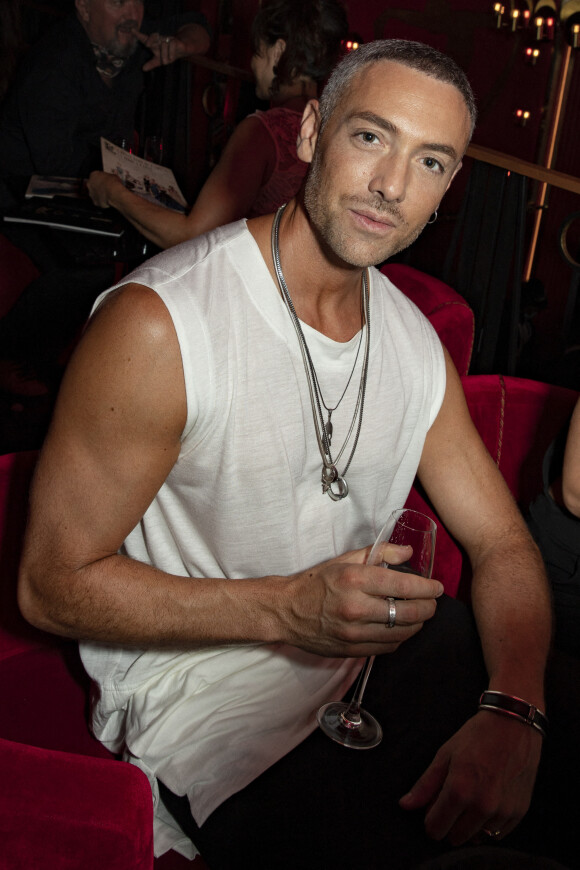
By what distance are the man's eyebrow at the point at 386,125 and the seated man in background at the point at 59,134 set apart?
2.22 meters

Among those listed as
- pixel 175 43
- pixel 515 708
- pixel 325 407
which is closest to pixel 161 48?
pixel 175 43

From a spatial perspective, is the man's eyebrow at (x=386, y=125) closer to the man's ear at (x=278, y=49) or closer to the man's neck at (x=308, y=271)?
the man's neck at (x=308, y=271)

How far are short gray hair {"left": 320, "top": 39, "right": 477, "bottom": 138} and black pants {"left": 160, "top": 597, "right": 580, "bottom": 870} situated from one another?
106 centimetres

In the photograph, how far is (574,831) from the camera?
1009 mm

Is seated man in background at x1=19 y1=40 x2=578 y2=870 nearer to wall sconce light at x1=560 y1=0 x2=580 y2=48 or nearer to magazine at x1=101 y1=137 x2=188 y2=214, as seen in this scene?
magazine at x1=101 y1=137 x2=188 y2=214

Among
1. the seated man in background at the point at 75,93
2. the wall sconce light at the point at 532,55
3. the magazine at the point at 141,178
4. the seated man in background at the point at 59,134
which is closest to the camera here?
the magazine at the point at 141,178

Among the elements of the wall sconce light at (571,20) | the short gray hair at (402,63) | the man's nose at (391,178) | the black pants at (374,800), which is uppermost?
the wall sconce light at (571,20)

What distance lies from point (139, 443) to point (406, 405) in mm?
612

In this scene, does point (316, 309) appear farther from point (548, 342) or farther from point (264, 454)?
point (548, 342)

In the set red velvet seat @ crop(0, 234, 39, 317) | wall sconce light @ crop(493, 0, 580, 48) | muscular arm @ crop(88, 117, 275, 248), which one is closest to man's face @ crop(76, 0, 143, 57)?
red velvet seat @ crop(0, 234, 39, 317)

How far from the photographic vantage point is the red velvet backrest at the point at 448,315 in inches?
80.7

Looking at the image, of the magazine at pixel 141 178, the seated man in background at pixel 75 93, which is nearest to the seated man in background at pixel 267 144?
the magazine at pixel 141 178

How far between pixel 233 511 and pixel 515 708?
0.56 metres

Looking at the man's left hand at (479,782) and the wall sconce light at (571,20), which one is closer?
the man's left hand at (479,782)
